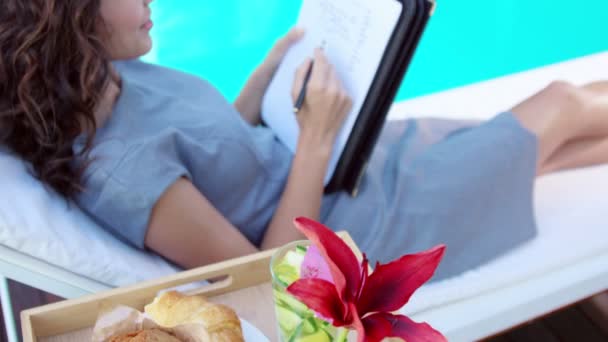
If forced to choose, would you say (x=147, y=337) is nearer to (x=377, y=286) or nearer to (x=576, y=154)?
(x=377, y=286)

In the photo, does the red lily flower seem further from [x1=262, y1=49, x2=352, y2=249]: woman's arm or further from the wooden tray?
[x1=262, y1=49, x2=352, y2=249]: woman's arm

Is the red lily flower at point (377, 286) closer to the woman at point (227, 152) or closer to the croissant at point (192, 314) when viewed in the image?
the croissant at point (192, 314)

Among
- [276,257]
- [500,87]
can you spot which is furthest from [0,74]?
[500,87]

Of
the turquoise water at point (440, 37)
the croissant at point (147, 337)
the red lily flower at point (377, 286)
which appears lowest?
the turquoise water at point (440, 37)

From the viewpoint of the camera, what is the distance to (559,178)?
139cm

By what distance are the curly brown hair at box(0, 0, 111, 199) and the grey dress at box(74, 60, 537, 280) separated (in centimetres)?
4

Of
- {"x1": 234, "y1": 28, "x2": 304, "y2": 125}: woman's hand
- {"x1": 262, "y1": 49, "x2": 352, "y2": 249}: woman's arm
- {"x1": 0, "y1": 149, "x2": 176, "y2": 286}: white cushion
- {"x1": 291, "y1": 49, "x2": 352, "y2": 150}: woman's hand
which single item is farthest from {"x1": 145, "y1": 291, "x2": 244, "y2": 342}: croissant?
{"x1": 234, "y1": 28, "x2": 304, "y2": 125}: woman's hand

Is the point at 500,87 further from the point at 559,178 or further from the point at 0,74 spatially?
the point at 0,74

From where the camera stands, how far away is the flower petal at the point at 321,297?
480mm

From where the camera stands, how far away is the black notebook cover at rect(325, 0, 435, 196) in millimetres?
1054

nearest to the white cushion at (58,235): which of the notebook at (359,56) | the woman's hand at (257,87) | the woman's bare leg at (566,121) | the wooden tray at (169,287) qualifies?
the wooden tray at (169,287)

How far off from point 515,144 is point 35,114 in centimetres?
87

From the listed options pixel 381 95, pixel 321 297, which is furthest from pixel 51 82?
pixel 321 297

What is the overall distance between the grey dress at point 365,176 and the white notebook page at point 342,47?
7cm
